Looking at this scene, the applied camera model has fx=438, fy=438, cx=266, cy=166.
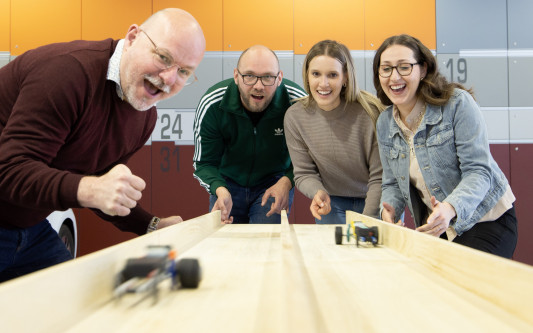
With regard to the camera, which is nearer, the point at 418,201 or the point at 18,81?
the point at 18,81

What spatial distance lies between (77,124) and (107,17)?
8.80ft

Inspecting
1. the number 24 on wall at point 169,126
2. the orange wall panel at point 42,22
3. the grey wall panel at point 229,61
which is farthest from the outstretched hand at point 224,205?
the orange wall panel at point 42,22

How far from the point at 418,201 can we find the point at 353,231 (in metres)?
0.52

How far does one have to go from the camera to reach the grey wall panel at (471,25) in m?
3.69

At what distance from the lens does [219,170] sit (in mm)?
2562

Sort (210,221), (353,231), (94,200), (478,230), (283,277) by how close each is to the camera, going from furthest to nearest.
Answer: (210,221)
(478,230)
(353,231)
(94,200)
(283,277)

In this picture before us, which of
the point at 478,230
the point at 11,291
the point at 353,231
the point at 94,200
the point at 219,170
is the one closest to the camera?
the point at 11,291

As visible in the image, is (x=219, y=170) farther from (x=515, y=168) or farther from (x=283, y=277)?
(x=515, y=168)

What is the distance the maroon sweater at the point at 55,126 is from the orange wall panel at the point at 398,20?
2645 millimetres

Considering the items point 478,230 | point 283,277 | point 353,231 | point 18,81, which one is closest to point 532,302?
point 283,277

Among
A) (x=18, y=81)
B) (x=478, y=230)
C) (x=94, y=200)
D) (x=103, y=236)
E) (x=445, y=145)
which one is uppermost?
(x=18, y=81)

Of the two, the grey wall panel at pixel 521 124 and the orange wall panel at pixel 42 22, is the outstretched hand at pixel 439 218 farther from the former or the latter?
the orange wall panel at pixel 42 22

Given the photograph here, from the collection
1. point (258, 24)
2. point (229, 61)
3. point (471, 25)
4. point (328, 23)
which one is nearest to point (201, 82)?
point (229, 61)

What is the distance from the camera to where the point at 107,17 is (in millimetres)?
3691
